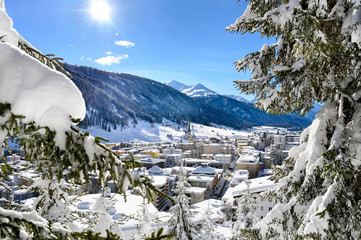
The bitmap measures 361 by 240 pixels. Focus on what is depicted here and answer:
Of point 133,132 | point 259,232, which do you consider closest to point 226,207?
point 259,232

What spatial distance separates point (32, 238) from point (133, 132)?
6713 inches

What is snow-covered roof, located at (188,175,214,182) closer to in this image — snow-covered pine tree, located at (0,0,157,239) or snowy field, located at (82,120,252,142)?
snow-covered pine tree, located at (0,0,157,239)

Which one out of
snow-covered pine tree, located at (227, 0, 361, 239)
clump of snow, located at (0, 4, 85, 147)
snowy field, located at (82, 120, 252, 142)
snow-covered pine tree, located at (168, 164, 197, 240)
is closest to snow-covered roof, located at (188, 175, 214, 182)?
snow-covered pine tree, located at (168, 164, 197, 240)

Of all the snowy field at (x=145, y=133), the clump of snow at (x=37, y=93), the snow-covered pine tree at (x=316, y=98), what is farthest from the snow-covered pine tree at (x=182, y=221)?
the snowy field at (x=145, y=133)

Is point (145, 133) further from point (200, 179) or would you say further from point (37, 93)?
point (37, 93)

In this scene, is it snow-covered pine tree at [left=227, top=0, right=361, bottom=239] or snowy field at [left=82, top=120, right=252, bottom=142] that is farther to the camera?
snowy field at [left=82, top=120, right=252, bottom=142]

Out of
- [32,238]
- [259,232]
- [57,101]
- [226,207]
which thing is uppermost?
[57,101]

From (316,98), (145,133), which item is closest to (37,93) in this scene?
(316,98)

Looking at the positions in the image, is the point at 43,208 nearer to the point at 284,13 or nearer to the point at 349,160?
the point at 349,160

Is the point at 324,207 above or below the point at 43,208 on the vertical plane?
above

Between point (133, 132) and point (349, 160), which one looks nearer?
point (349, 160)

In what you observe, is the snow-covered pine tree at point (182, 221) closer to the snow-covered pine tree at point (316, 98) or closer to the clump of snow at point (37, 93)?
the snow-covered pine tree at point (316, 98)

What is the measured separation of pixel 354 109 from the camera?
3.96m

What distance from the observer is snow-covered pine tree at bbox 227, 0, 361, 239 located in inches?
135
